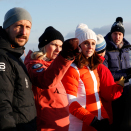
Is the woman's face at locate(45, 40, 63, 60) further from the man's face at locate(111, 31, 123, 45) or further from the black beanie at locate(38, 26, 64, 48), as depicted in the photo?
the man's face at locate(111, 31, 123, 45)

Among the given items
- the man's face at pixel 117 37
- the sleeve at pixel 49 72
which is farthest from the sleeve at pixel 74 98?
the man's face at pixel 117 37

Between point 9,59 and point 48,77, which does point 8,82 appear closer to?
point 9,59

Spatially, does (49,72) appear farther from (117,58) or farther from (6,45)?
(117,58)

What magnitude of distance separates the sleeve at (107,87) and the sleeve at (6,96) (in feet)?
5.18

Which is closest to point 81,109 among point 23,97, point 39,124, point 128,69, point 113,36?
point 39,124

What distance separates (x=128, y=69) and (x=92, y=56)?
61.4 inches

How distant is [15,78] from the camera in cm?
168

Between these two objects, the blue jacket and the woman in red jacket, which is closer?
the woman in red jacket

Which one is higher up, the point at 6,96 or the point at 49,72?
the point at 49,72

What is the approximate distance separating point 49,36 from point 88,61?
2.26 ft

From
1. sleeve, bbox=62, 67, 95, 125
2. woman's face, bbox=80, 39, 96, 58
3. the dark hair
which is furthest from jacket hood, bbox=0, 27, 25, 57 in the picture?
woman's face, bbox=80, 39, 96, 58

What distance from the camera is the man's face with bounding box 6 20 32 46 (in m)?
1.84

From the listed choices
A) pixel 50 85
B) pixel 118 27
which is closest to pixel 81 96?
pixel 50 85

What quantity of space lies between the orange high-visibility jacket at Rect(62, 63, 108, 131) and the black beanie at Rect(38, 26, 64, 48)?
474mm
